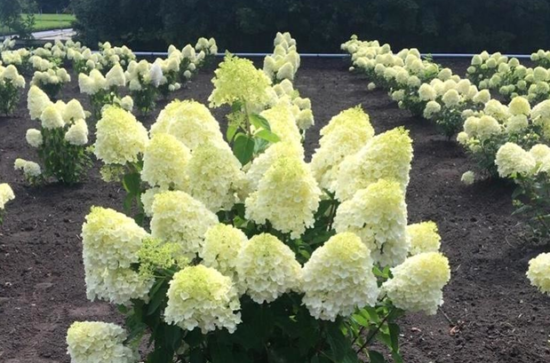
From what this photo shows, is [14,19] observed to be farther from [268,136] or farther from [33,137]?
[268,136]

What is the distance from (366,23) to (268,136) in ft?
59.4

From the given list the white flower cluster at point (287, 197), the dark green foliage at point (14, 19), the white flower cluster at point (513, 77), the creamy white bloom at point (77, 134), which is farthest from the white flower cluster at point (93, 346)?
the dark green foliage at point (14, 19)

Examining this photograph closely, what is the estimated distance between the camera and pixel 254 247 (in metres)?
1.98

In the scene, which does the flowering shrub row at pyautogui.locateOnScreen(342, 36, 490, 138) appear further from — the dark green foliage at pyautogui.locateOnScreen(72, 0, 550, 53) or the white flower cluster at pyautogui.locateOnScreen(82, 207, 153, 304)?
the white flower cluster at pyautogui.locateOnScreen(82, 207, 153, 304)

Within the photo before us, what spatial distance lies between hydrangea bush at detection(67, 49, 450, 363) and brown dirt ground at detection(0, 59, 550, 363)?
6.05 ft

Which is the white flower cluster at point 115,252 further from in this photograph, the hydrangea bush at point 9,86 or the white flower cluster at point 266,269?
the hydrangea bush at point 9,86

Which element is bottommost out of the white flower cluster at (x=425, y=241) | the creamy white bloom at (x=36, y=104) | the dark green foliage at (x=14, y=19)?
the dark green foliage at (x=14, y=19)

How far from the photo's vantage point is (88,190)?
716 centimetres

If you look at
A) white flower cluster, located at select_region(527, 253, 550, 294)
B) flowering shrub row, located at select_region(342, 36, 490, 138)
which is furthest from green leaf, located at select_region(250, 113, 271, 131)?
flowering shrub row, located at select_region(342, 36, 490, 138)

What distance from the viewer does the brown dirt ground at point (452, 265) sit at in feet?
13.5

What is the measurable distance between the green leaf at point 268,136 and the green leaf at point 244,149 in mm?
50

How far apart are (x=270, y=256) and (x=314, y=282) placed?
148mm

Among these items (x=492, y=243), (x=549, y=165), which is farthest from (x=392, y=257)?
(x=492, y=243)

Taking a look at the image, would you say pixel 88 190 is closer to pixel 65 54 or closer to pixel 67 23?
pixel 65 54
